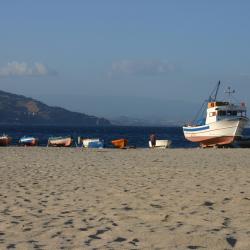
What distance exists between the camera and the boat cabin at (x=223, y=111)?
47.8 meters

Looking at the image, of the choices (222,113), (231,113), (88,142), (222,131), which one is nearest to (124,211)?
(88,142)

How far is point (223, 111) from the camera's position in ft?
158

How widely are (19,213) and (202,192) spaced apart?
4.58m

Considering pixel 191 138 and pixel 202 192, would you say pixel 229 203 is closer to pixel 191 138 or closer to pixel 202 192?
pixel 202 192

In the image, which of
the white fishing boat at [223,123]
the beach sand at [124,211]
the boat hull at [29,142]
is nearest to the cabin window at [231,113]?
the white fishing boat at [223,123]

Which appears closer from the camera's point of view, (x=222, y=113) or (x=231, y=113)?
(x=222, y=113)

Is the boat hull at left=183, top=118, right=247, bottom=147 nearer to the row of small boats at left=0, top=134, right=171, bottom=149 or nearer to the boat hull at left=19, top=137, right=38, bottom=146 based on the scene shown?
the row of small boats at left=0, top=134, right=171, bottom=149

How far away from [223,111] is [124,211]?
39244 mm

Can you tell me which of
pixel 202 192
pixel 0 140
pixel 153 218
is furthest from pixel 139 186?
pixel 0 140

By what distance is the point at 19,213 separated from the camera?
961 centimetres

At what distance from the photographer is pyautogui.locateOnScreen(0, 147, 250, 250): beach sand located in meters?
7.40

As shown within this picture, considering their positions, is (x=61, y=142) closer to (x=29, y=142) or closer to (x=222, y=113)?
(x=29, y=142)

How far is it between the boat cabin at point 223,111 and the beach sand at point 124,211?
105ft

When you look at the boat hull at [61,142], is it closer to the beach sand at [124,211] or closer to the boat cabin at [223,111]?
the boat cabin at [223,111]
